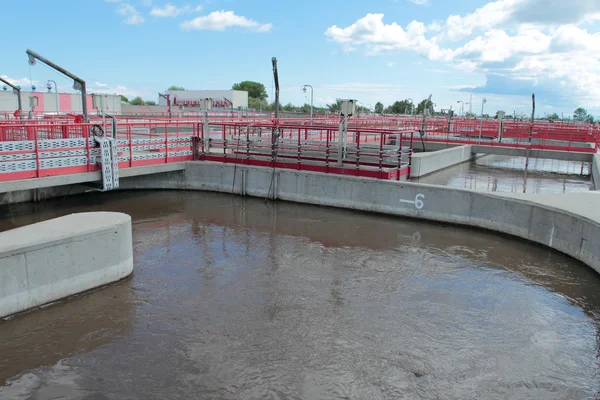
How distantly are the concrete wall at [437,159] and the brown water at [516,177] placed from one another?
305 mm

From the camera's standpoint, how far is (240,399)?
18.9 feet

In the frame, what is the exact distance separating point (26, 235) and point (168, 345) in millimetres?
3284

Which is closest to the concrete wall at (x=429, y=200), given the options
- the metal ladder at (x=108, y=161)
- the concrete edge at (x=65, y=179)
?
the concrete edge at (x=65, y=179)

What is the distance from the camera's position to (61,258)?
802 cm

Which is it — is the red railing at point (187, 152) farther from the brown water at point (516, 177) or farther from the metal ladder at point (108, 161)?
the brown water at point (516, 177)

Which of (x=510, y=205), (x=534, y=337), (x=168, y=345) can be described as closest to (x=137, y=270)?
(x=168, y=345)

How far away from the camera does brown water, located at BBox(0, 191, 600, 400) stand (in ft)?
20.0

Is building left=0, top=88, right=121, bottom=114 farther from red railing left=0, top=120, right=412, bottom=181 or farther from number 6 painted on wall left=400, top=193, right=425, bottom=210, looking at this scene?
number 6 painted on wall left=400, top=193, right=425, bottom=210

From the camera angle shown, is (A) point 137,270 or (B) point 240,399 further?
(A) point 137,270

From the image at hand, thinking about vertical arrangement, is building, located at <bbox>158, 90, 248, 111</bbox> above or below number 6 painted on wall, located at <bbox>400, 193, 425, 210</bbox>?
above

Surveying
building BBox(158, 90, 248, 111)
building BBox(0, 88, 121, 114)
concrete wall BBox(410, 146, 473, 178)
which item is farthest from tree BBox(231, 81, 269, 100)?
concrete wall BBox(410, 146, 473, 178)

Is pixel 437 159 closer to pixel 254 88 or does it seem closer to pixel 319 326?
pixel 319 326

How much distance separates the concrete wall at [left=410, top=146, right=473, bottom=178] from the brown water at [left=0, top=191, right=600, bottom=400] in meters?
7.89

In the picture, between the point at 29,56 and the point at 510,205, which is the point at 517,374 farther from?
the point at 29,56
